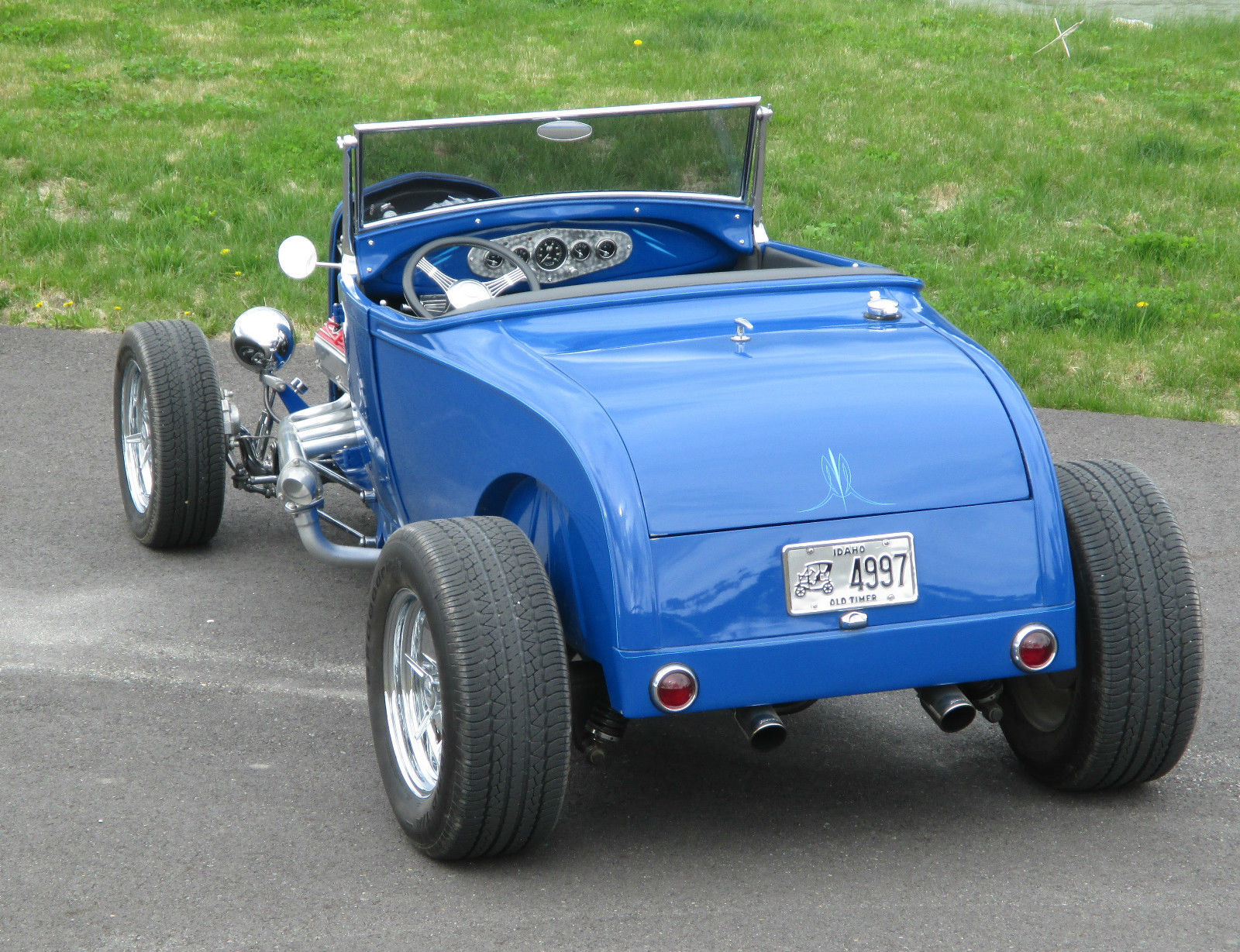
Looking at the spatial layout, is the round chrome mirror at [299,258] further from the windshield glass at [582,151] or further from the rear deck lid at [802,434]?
the rear deck lid at [802,434]

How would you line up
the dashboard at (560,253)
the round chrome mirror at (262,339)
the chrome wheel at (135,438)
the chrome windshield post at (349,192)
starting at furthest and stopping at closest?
1. the chrome wheel at (135,438)
2. the round chrome mirror at (262,339)
3. the dashboard at (560,253)
4. the chrome windshield post at (349,192)

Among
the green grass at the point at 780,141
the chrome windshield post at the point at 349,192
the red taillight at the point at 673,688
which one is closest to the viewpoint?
the red taillight at the point at 673,688

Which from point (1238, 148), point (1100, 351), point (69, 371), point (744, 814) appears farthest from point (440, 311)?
point (1238, 148)

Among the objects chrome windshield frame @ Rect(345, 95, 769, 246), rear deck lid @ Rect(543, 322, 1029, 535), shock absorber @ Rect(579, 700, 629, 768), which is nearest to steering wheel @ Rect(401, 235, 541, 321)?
chrome windshield frame @ Rect(345, 95, 769, 246)

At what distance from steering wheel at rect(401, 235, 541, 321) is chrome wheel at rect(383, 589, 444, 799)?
1359 mm

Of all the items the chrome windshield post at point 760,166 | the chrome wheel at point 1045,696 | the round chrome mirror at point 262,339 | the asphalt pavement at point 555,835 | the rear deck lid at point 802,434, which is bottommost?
the asphalt pavement at point 555,835

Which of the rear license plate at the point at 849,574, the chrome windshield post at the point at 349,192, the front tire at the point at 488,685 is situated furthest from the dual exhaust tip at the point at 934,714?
the chrome windshield post at the point at 349,192

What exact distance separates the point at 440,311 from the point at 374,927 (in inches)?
89.4

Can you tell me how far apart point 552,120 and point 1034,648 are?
99.0 inches

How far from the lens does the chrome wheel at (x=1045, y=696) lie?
11.7 ft

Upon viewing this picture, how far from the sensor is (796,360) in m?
3.54

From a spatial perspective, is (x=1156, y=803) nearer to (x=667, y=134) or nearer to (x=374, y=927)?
(x=374, y=927)

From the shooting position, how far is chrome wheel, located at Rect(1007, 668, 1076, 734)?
357 cm

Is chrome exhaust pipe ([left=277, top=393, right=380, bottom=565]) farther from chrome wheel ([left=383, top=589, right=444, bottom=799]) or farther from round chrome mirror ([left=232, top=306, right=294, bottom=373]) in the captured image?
chrome wheel ([left=383, top=589, right=444, bottom=799])
